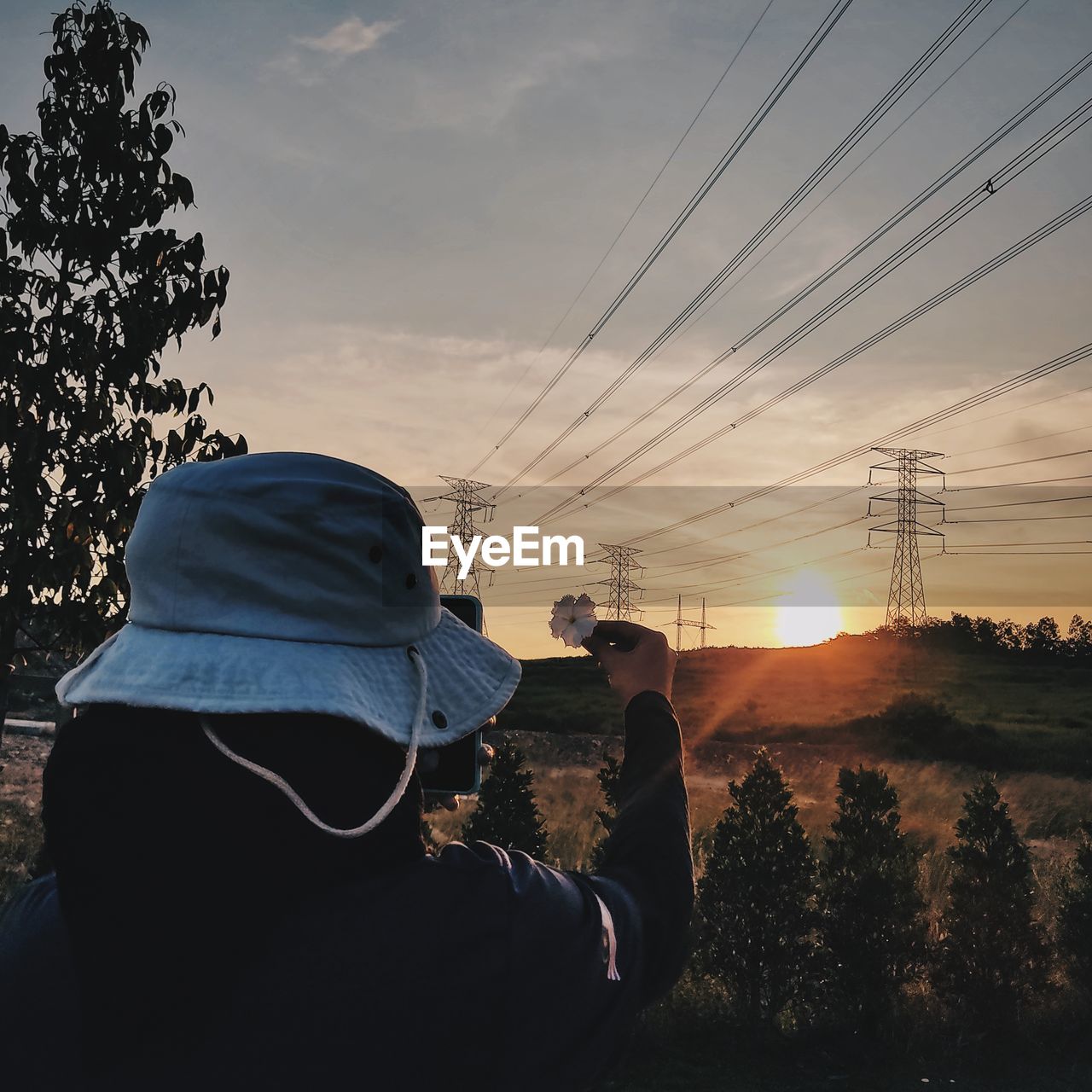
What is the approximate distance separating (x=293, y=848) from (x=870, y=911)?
10.2m

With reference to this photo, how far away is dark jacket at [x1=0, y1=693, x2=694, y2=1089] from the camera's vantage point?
1014mm

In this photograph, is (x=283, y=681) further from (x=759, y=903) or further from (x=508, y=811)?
(x=508, y=811)

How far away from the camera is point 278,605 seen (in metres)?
1.15

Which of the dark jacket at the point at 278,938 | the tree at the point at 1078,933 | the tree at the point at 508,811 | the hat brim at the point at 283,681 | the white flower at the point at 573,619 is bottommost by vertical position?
the tree at the point at 1078,933

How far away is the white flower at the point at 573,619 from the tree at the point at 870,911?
373 inches

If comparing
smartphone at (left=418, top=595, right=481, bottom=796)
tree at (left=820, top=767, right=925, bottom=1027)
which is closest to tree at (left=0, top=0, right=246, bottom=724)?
smartphone at (left=418, top=595, right=481, bottom=796)

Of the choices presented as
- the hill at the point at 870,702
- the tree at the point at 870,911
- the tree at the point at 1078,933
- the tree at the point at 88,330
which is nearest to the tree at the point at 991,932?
the tree at the point at 1078,933

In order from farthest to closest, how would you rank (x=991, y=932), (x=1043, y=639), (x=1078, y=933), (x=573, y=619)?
(x=1043, y=639), (x=1078, y=933), (x=991, y=932), (x=573, y=619)

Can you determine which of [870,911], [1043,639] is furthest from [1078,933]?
[1043,639]

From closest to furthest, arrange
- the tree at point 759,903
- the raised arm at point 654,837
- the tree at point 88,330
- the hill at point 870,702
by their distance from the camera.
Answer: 1. the raised arm at point 654,837
2. the tree at point 88,330
3. the tree at point 759,903
4. the hill at point 870,702

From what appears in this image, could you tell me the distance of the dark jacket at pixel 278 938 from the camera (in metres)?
1.01

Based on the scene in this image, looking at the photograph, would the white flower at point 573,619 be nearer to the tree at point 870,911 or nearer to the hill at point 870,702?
the tree at point 870,911

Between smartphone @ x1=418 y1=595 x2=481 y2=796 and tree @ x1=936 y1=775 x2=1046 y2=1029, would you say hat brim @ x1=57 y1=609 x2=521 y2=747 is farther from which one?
tree @ x1=936 y1=775 x2=1046 y2=1029

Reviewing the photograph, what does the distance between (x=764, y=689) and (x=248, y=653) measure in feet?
199
